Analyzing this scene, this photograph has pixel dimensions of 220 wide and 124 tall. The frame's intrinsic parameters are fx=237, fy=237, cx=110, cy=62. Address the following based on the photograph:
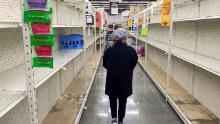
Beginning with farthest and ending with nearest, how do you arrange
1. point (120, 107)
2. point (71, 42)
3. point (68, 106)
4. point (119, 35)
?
point (71, 42), point (68, 106), point (120, 107), point (119, 35)

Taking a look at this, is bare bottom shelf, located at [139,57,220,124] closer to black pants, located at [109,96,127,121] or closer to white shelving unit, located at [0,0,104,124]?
black pants, located at [109,96,127,121]

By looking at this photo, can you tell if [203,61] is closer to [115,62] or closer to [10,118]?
[115,62]

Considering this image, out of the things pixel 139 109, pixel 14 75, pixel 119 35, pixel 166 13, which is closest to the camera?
pixel 14 75

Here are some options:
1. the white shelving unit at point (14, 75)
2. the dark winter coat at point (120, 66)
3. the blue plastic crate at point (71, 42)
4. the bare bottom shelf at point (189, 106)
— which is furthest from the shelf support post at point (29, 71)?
the blue plastic crate at point (71, 42)

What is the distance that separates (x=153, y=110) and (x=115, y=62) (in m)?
1.29

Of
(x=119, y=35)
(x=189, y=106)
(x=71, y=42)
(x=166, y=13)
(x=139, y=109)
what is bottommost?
(x=139, y=109)

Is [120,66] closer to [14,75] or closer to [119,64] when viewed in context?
[119,64]

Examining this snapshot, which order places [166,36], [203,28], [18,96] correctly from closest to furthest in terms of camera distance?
[18,96] → [203,28] → [166,36]

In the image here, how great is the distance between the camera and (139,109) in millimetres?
3814

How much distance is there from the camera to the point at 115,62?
2.92m

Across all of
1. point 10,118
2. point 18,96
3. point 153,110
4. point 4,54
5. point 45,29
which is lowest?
point 153,110

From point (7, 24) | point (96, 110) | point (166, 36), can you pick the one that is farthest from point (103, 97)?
point (7, 24)

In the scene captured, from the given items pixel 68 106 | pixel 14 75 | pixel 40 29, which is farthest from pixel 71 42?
pixel 40 29

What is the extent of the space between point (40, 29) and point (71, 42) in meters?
2.79
